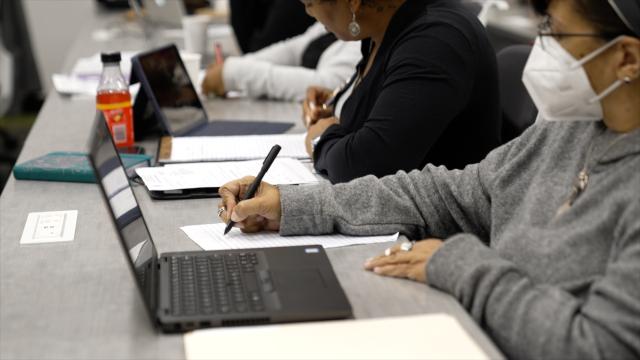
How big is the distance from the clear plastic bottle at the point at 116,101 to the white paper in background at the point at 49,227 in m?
0.42

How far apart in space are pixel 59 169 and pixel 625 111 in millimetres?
1139

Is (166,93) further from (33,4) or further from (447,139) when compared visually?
(33,4)

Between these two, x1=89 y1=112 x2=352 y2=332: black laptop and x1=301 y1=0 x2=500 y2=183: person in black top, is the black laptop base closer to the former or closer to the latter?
x1=89 y1=112 x2=352 y2=332: black laptop

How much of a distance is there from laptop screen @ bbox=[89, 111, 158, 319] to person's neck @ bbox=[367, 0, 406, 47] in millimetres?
765

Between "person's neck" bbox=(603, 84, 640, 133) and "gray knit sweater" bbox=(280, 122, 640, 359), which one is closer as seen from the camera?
"gray knit sweater" bbox=(280, 122, 640, 359)

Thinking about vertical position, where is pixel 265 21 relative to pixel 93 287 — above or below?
below

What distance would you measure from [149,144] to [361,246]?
862 mm

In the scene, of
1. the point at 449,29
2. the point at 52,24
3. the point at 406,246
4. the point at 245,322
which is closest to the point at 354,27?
the point at 449,29

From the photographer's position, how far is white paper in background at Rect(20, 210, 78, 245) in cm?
135

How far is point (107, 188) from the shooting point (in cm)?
102

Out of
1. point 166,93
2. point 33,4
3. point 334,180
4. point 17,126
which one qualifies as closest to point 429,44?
point 334,180

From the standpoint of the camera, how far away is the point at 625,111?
1.04 metres

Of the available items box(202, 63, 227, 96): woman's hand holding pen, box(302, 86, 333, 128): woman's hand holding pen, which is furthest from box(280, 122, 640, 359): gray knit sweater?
box(202, 63, 227, 96): woman's hand holding pen

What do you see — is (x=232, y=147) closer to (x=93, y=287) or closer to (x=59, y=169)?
(x=59, y=169)
